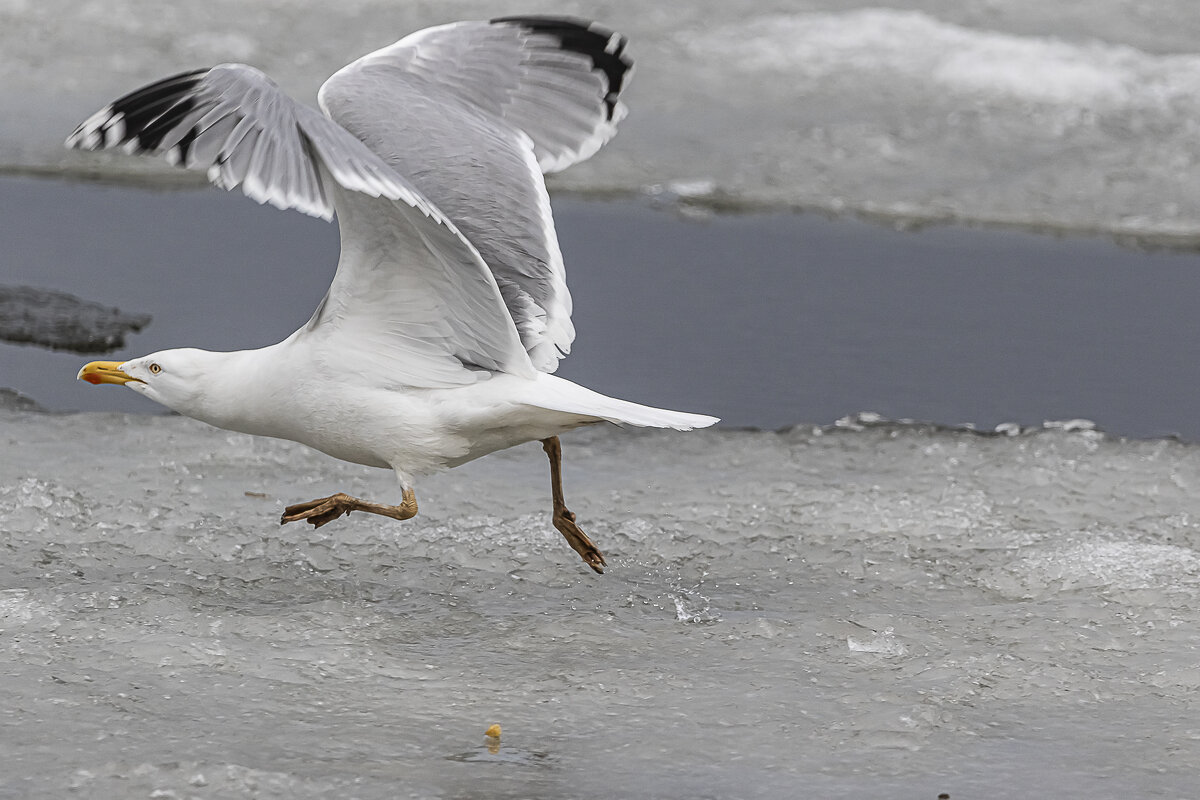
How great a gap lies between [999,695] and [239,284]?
3667mm

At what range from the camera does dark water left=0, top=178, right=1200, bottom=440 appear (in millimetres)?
5191

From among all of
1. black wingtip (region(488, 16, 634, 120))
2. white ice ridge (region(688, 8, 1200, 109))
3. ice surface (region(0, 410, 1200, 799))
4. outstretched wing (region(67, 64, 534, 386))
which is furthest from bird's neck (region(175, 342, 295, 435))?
white ice ridge (region(688, 8, 1200, 109))

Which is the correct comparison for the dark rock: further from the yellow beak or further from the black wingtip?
the black wingtip

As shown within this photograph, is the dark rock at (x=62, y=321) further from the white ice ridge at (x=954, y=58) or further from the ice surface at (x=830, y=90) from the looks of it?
the white ice ridge at (x=954, y=58)

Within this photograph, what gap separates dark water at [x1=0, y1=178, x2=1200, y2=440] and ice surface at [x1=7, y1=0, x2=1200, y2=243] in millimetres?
297

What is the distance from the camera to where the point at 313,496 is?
4.38 m

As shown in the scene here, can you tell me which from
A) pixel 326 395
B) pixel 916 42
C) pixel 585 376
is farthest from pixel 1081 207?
pixel 326 395

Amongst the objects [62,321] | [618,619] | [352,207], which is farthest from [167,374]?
[62,321]

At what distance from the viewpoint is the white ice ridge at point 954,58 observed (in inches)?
303

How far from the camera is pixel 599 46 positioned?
4449 mm

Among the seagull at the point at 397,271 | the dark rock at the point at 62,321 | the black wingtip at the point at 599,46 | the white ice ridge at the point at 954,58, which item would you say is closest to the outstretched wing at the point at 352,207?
the seagull at the point at 397,271

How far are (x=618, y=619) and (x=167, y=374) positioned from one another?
1268 millimetres

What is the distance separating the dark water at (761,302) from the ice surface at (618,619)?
34 centimetres

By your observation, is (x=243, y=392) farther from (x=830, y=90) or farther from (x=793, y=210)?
(x=830, y=90)
